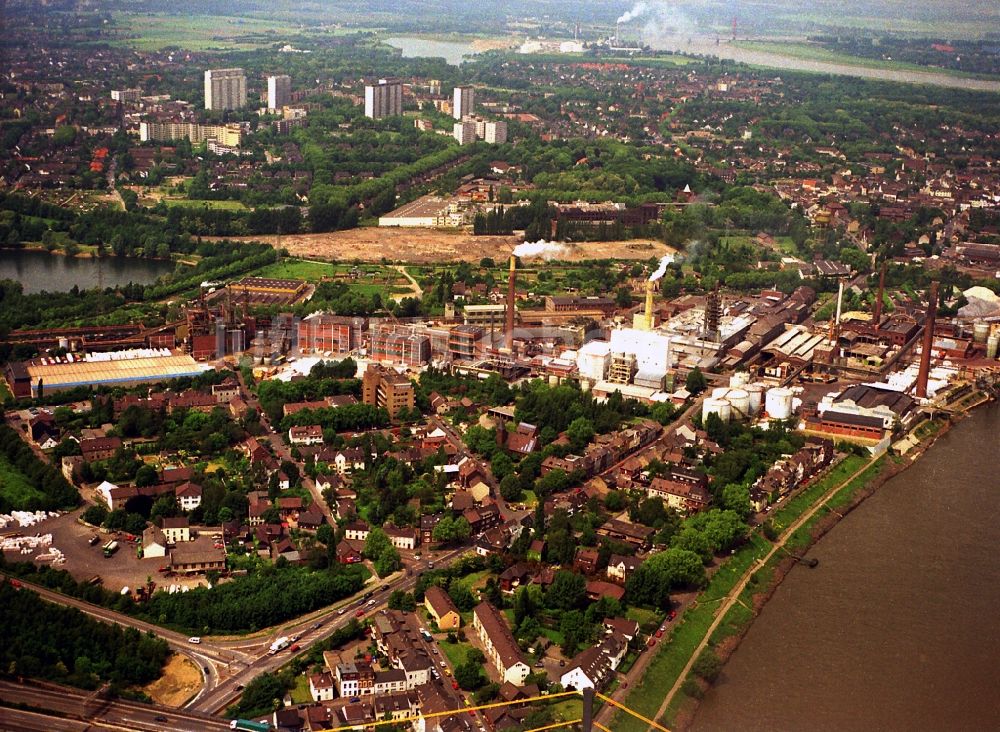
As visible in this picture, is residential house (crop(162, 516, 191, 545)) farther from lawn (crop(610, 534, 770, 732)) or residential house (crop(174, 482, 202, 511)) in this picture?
lawn (crop(610, 534, 770, 732))

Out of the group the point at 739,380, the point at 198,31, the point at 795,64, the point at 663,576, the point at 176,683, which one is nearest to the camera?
the point at 176,683

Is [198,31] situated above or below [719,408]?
above

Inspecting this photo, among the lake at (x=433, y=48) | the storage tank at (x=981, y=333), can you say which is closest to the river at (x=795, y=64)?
the lake at (x=433, y=48)

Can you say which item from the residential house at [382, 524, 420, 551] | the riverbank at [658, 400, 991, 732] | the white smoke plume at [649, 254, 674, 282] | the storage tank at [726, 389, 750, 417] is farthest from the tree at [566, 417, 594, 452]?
the white smoke plume at [649, 254, 674, 282]

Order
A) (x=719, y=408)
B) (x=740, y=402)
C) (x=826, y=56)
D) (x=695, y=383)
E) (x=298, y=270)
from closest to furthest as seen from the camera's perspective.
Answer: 1. (x=719, y=408)
2. (x=740, y=402)
3. (x=695, y=383)
4. (x=298, y=270)
5. (x=826, y=56)

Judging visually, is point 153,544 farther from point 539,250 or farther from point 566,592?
point 539,250

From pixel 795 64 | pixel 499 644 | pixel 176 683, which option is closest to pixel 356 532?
pixel 499 644
